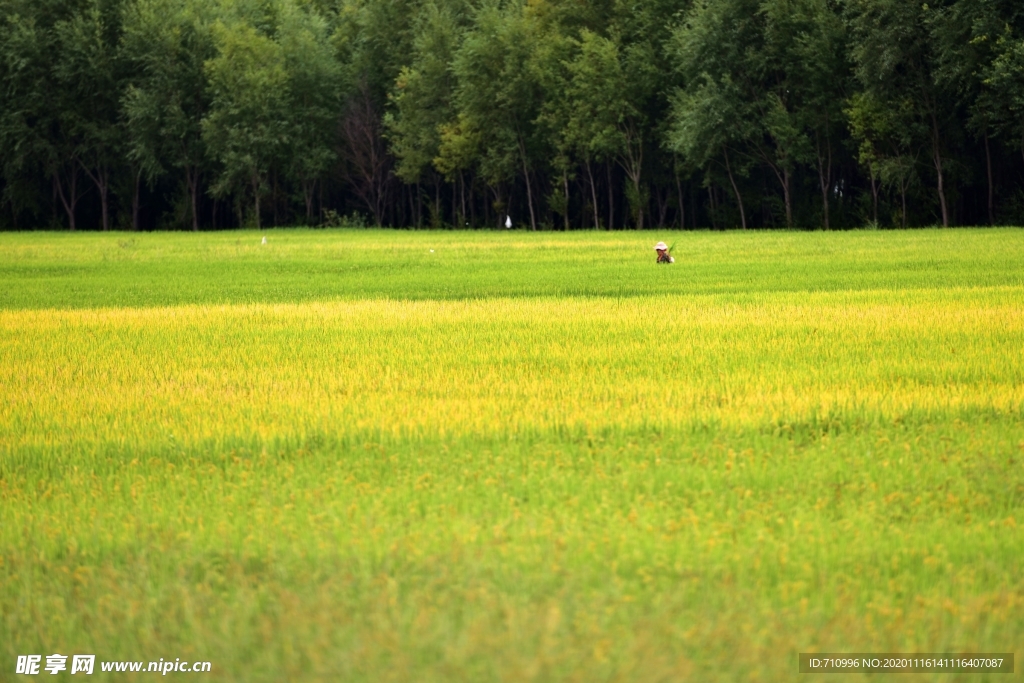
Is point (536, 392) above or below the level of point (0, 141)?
below

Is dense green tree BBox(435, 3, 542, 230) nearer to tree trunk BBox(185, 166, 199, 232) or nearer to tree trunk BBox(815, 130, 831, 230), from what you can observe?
tree trunk BBox(185, 166, 199, 232)

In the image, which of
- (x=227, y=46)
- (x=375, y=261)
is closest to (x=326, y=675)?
(x=375, y=261)

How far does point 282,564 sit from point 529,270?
2422 centimetres

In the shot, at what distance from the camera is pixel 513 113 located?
2913 inches

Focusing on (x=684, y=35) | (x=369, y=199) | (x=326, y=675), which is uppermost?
(x=684, y=35)

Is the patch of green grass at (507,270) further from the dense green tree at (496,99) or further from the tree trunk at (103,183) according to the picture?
the tree trunk at (103,183)

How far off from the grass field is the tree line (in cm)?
3945

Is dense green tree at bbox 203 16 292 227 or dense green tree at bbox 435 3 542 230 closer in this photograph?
dense green tree at bbox 435 3 542 230

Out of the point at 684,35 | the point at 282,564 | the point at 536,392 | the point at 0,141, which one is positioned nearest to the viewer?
the point at 282,564

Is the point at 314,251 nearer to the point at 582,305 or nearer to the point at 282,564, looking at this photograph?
the point at 582,305

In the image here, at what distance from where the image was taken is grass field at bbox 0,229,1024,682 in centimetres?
542

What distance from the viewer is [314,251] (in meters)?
42.2

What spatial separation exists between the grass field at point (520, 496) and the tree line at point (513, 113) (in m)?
39.4

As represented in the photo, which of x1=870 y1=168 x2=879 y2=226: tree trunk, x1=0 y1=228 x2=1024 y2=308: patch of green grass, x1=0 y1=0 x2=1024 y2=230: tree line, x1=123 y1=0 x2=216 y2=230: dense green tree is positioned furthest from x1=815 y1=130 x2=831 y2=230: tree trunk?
x1=123 y1=0 x2=216 y2=230: dense green tree
